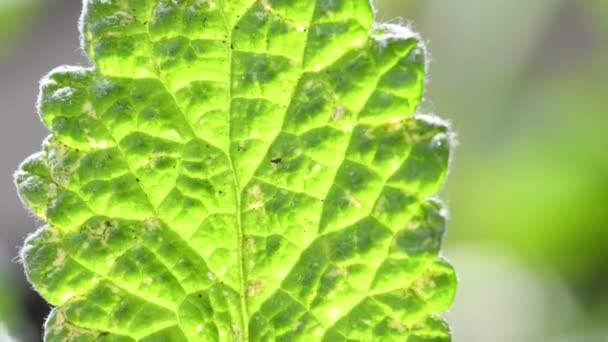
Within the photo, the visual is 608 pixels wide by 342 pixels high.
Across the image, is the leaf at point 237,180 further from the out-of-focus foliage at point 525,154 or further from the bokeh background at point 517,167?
the out-of-focus foliage at point 525,154

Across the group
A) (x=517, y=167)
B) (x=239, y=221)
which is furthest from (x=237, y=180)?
(x=517, y=167)

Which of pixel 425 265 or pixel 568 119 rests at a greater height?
pixel 568 119

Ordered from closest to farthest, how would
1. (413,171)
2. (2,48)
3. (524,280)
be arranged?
(413,171) < (524,280) < (2,48)

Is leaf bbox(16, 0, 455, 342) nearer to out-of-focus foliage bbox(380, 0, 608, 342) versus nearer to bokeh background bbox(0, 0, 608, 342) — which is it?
bokeh background bbox(0, 0, 608, 342)

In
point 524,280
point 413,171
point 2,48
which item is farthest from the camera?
point 2,48

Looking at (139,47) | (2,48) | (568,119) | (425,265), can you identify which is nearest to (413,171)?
(425,265)

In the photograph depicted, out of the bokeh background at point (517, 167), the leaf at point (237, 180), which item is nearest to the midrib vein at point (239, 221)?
the leaf at point (237, 180)

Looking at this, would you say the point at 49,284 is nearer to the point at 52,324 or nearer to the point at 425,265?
the point at 52,324
